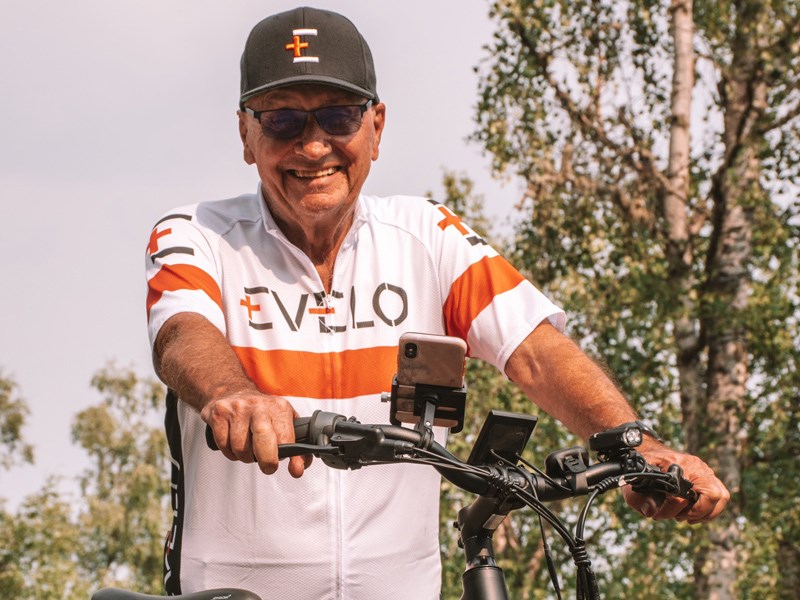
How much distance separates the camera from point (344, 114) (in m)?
3.64

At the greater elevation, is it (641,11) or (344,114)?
(641,11)

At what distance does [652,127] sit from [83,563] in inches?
1243

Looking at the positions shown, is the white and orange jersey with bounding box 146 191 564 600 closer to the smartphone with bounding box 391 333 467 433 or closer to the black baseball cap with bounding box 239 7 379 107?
the black baseball cap with bounding box 239 7 379 107

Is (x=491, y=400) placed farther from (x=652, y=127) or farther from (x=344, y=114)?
(x=344, y=114)

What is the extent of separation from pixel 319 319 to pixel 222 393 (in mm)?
971

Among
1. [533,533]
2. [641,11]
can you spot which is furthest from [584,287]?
[641,11]

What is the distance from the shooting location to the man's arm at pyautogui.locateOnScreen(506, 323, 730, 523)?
2.98 m

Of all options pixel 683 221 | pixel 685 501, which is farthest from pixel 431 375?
pixel 683 221

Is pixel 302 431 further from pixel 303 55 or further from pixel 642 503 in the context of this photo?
pixel 303 55

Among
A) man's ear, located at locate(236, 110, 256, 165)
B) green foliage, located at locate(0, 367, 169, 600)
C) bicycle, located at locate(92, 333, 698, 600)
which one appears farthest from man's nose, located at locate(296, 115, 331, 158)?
green foliage, located at locate(0, 367, 169, 600)

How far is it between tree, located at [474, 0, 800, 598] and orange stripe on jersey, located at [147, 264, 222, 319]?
11376 millimetres

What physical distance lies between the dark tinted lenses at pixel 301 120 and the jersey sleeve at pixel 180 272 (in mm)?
413

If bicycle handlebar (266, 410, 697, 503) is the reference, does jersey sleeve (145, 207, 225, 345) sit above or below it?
above

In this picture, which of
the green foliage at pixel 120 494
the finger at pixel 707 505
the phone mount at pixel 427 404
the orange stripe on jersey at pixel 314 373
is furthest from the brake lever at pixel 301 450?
the green foliage at pixel 120 494
